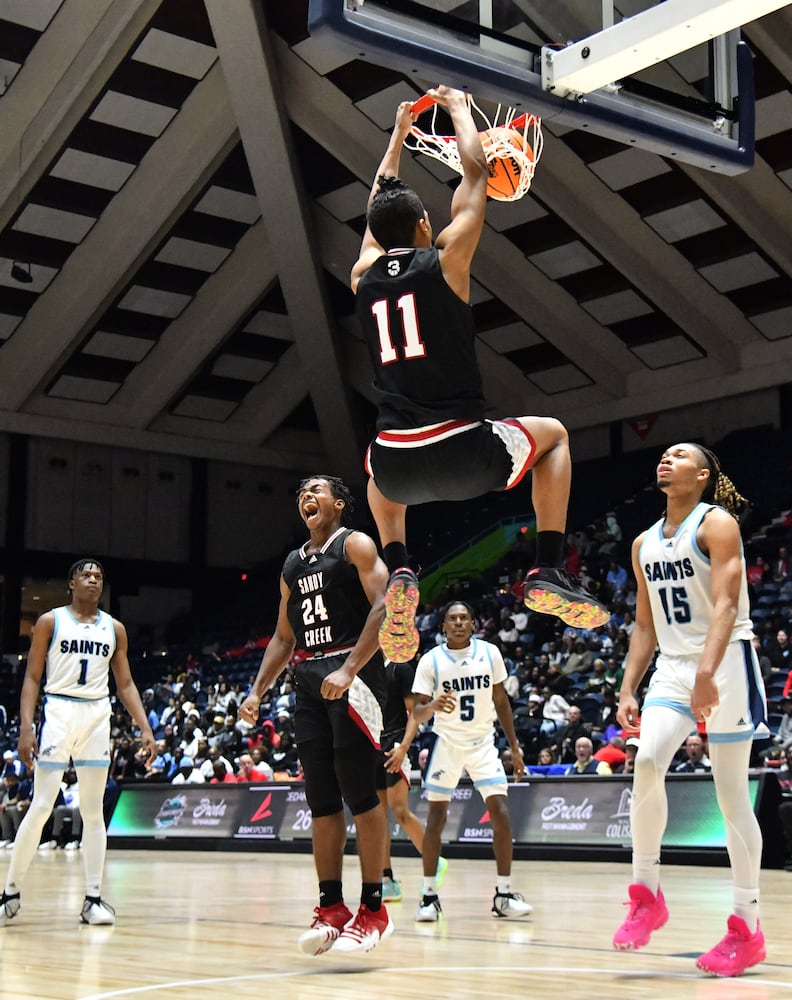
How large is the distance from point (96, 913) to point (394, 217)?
508 cm

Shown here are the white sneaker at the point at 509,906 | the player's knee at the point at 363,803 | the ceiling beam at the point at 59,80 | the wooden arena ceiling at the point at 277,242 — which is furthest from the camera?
the wooden arena ceiling at the point at 277,242

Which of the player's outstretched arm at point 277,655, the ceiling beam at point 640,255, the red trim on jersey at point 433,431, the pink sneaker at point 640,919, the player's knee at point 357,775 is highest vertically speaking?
the ceiling beam at point 640,255

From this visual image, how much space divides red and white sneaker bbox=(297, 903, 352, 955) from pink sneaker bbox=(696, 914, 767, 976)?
5.56 feet

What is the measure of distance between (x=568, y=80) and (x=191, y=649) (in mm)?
25759

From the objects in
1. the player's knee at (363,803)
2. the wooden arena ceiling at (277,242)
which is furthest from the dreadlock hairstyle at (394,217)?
the wooden arena ceiling at (277,242)

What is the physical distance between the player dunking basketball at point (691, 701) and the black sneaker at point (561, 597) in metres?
0.76

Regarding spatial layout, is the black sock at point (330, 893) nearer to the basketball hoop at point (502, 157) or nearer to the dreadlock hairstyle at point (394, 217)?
the dreadlock hairstyle at point (394, 217)

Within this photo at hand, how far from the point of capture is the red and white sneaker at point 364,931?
5987 mm

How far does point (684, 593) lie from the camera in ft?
19.4

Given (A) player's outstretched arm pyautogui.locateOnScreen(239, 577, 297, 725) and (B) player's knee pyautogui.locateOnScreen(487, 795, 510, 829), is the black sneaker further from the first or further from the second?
(B) player's knee pyautogui.locateOnScreen(487, 795, 510, 829)

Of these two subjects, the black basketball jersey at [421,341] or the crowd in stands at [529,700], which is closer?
the black basketball jersey at [421,341]

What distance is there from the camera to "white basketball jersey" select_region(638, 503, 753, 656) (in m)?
5.87

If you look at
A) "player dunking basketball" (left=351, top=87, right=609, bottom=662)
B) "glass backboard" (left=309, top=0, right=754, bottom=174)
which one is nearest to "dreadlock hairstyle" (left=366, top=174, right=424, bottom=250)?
"player dunking basketball" (left=351, top=87, right=609, bottom=662)

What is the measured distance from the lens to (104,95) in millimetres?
22219
